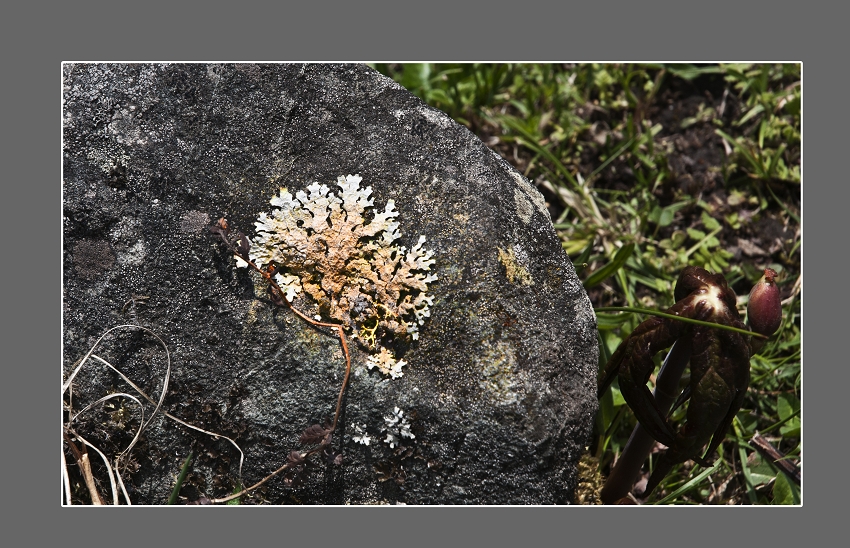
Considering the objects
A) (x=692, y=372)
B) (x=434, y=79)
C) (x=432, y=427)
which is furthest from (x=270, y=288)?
(x=434, y=79)

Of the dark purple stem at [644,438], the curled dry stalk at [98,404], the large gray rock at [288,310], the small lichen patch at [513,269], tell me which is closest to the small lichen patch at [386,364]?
the large gray rock at [288,310]

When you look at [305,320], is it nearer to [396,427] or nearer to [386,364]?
[386,364]

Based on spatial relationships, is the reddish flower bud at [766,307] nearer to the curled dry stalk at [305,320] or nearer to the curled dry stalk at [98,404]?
the curled dry stalk at [305,320]

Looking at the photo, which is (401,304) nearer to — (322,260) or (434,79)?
(322,260)

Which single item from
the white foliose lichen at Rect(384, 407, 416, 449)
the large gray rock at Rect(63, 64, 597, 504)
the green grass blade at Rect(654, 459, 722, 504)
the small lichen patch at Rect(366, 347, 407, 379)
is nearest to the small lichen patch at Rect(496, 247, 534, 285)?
the large gray rock at Rect(63, 64, 597, 504)

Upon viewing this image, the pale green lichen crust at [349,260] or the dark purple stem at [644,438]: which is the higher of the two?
the pale green lichen crust at [349,260]

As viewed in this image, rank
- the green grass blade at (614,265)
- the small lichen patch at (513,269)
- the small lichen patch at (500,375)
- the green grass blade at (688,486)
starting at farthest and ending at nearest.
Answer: the green grass blade at (614,265), the green grass blade at (688,486), the small lichen patch at (513,269), the small lichen patch at (500,375)
